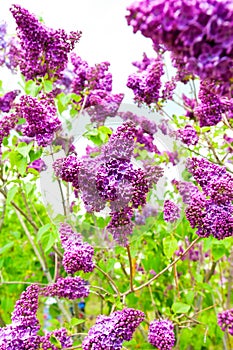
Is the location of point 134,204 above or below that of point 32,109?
below

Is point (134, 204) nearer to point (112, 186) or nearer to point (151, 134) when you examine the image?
point (112, 186)

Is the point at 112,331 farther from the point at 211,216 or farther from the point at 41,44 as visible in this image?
the point at 41,44

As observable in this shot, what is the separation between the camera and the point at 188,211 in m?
1.61

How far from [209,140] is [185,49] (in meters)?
2.27

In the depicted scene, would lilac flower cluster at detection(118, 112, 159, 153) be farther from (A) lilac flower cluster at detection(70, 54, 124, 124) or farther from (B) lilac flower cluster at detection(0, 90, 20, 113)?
(B) lilac flower cluster at detection(0, 90, 20, 113)

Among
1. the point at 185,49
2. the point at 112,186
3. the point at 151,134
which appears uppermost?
the point at 151,134

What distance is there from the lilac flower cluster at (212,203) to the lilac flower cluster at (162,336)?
1.44ft

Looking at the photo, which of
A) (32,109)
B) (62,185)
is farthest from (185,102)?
(32,109)

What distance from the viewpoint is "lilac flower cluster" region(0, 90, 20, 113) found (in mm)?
2539

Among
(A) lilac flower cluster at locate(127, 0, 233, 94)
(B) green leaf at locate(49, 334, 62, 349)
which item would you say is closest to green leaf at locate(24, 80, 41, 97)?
(B) green leaf at locate(49, 334, 62, 349)

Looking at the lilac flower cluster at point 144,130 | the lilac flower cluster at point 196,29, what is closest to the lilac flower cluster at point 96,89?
the lilac flower cluster at point 144,130

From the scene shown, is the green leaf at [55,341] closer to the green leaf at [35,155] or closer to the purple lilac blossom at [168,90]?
the green leaf at [35,155]

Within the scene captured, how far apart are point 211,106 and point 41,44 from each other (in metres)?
0.70

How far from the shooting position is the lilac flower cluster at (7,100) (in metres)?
2.54
